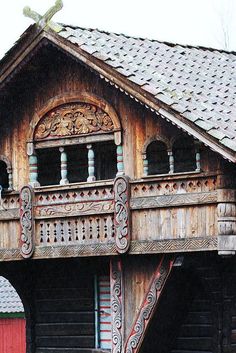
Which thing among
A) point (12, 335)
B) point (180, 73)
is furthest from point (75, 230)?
point (12, 335)

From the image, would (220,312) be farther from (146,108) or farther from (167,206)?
(146,108)

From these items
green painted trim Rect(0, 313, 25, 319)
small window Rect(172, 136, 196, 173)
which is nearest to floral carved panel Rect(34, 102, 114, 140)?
small window Rect(172, 136, 196, 173)

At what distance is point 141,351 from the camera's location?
2491 centimetres

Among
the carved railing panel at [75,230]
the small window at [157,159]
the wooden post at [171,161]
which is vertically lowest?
the carved railing panel at [75,230]

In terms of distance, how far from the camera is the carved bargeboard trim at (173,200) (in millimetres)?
23578

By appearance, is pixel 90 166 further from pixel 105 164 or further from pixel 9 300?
pixel 9 300

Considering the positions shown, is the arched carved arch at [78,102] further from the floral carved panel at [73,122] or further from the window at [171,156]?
the window at [171,156]

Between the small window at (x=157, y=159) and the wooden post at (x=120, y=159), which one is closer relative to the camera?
the wooden post at (x=120, y=159)

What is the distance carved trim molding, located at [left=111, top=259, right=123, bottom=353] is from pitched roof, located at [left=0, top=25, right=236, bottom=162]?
295 cm

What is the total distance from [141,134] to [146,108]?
0.44 metres

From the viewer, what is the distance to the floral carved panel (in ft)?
82.8

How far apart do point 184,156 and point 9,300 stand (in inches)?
634

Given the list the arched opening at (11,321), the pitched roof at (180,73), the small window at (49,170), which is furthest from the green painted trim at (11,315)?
the pitched roof at (180,73)

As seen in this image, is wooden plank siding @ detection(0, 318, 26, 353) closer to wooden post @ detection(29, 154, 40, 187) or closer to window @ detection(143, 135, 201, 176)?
wooden post @ detection(29, 154, 40, 187)
